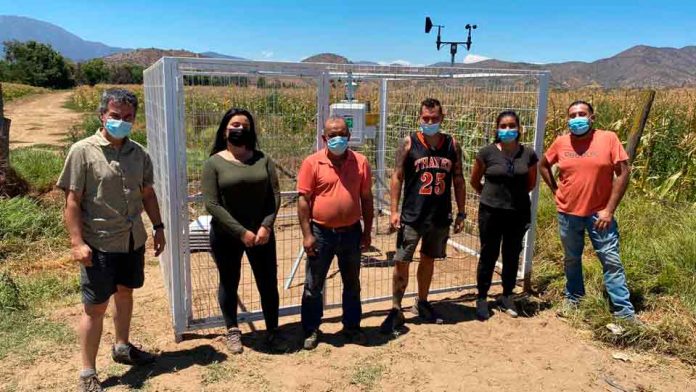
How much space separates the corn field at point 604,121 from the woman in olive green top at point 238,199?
85 cm

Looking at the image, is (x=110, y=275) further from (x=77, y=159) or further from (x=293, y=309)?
(x=293, y=309)

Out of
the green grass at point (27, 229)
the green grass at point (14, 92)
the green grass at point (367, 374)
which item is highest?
the green grass at point (14, 92)

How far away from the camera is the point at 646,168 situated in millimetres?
7285

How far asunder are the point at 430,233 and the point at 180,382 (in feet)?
7.56

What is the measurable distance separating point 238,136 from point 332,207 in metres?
0.88

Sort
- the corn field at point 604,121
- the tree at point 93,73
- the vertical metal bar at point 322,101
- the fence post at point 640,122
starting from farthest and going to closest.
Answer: the tree at point 93,73 < the fence post at point 640,122 < the corn field at point 604,121 < the vertical metal bar at point 322,101

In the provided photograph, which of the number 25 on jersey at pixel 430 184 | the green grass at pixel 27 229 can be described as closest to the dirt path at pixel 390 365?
the number 25 on jersey at pixel 430 184

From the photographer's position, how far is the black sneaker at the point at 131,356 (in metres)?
3.82

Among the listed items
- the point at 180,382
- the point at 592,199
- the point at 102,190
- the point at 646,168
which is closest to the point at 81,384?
the point at 180,382

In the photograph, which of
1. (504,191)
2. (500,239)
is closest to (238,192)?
(504,191)

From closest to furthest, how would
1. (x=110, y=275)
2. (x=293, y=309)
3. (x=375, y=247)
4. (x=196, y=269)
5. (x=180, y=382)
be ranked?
(x=110, y=275) < (x=180, y=382) < (x=293, y=309) < (x=196, y=269) < (x=375, y=247)

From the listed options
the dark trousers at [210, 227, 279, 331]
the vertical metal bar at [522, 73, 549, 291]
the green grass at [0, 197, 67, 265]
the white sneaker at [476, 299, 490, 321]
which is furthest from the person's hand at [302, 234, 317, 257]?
the green grass at [0, 197, 67, 265]

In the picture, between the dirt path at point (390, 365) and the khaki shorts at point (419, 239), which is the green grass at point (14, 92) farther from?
the khaki shorts at point (419, 239)

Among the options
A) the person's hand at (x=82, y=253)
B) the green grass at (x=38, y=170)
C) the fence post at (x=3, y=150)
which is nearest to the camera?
the person's hand at (x=82, y=253)
